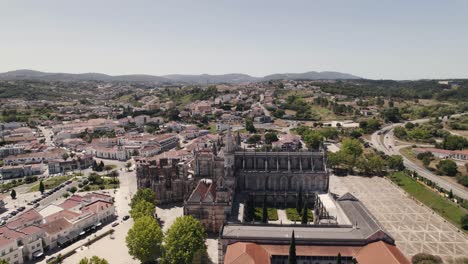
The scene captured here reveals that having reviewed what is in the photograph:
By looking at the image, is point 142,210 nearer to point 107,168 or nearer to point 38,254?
point 38,254

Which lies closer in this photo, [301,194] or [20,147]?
[301,194]

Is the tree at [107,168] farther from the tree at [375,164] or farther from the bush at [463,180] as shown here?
the bush at [463,180]

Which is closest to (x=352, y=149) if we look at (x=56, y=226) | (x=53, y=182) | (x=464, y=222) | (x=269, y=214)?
(x=464, y=222)

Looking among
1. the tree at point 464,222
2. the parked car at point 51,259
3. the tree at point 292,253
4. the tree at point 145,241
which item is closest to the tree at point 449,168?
the tree at point 464,222

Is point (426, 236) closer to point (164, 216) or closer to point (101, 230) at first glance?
point (164, 216)

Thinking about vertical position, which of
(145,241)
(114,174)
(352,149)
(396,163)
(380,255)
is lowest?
(114,174)

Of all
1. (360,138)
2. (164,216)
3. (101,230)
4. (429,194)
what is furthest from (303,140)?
Result: (101,230)

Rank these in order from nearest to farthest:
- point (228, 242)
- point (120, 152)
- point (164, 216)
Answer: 1. point (228, 242)
2. point (164, 216)
3. point (120, 152)
